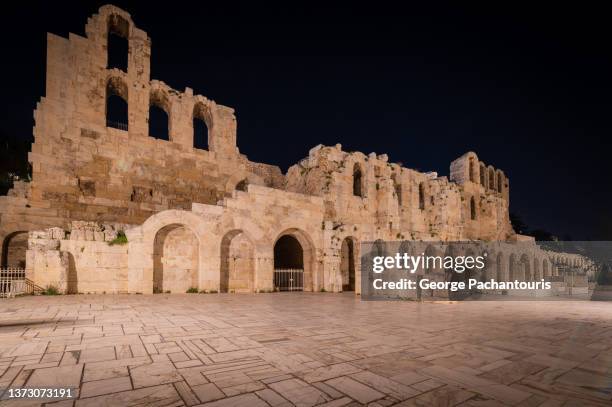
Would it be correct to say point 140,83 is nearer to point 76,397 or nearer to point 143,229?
point 143,229

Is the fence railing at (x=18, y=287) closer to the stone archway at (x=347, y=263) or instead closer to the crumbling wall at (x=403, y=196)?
the crumbling wall at (x=403, y=196)

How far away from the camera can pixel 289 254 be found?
20.2 meters

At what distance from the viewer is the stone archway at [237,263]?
1478 centimetres

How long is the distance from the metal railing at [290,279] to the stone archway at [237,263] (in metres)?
2.21

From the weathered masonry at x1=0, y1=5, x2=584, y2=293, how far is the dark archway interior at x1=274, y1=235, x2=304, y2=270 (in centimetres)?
11

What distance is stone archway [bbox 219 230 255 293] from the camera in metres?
14.8

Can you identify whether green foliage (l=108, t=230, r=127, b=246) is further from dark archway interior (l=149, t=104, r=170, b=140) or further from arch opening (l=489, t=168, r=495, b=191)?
dark archway interior (l=149, t=104, r=170, b=140)

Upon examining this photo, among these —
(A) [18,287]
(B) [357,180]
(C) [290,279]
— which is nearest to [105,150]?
(A) [18,287]

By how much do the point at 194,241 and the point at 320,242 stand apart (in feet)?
21.3

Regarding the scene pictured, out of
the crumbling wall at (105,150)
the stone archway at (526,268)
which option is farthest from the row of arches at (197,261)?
the stone archway at (526,268)

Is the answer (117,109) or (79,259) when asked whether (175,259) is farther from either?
(117,109)

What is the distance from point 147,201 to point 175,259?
4.72 m

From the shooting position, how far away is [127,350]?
441 centimetres

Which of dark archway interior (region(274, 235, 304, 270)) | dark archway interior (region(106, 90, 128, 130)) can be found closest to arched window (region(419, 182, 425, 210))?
dark archway interior (region(274, 235, 304, 270))
